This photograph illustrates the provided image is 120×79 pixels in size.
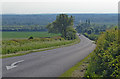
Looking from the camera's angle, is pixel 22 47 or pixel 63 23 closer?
pixel 22 47

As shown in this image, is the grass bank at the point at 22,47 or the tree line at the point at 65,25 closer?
the grass bank at the point at 22,47

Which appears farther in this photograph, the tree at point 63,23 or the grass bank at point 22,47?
the tree at point 63,23

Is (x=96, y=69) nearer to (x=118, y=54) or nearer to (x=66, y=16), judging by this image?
(x=118, y=54)

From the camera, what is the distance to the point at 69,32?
71.1 meters

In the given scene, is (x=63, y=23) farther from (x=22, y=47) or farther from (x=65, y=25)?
(x=22, y=47)

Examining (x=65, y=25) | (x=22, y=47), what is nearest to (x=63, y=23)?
(x=65, y=25)

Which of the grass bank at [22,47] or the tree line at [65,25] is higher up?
the tree line at [65,25]

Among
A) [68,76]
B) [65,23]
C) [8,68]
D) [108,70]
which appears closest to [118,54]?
[108,70]

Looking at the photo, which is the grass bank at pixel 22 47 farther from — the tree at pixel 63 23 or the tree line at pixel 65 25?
the tree at pixel 63 23

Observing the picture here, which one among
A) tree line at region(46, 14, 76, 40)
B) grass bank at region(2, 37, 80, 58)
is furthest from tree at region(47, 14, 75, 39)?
grass bank at region(2, 37, 80, 58)

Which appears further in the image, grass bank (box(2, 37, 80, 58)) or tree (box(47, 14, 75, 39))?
tree (box(47, 14, 75, 39))

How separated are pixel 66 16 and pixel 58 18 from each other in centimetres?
354

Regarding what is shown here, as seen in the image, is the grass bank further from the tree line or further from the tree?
the tree

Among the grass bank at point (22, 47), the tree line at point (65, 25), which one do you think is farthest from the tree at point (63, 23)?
the grass bank at point (22, 47)
